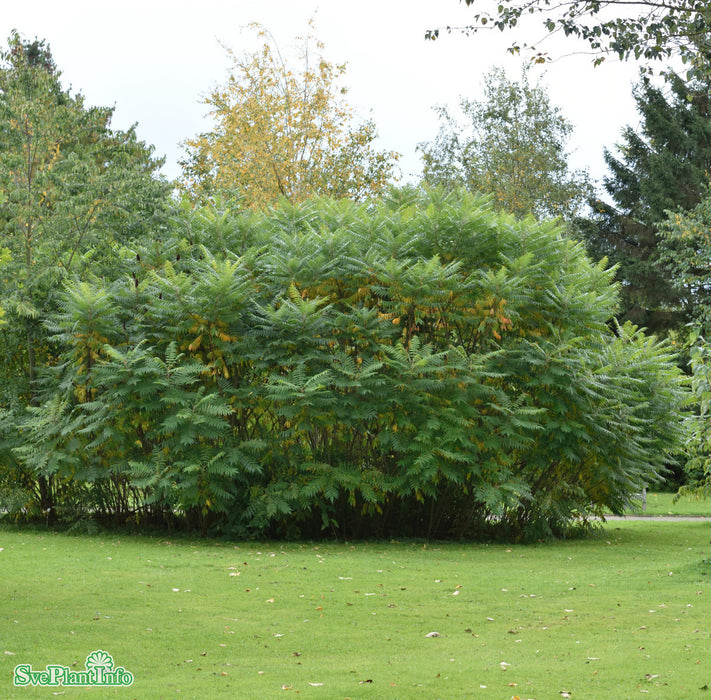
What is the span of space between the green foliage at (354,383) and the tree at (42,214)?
92 centimetres

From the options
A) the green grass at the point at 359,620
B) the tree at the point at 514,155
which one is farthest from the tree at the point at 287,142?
the green grass at the point at 359,620

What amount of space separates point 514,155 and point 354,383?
27885 millimetres

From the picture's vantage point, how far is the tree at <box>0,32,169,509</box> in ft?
54.3

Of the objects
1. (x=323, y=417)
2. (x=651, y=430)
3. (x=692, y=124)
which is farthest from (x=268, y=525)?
(x=692, y=124)

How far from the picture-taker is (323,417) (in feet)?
48.1

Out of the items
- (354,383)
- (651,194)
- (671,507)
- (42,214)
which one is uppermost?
(651,194)

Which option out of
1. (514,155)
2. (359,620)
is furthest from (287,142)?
(359,620)

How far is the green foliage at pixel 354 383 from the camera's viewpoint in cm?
1455

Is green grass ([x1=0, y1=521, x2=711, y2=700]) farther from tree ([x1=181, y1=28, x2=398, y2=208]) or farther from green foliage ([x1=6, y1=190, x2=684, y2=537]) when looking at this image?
tree ([x1=181, y1=28, x2=398, y2=208])

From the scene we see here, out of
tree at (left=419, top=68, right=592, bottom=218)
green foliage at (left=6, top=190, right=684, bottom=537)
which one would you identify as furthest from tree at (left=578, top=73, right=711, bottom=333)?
green foliage at (left=6, top=190, right=684, bottom=537)

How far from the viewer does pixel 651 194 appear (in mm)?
36531

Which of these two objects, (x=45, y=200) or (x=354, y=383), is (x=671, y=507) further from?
(x=45, y=200)

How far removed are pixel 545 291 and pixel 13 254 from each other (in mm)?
9409

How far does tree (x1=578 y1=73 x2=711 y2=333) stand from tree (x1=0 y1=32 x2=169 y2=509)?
2419 centimetres
